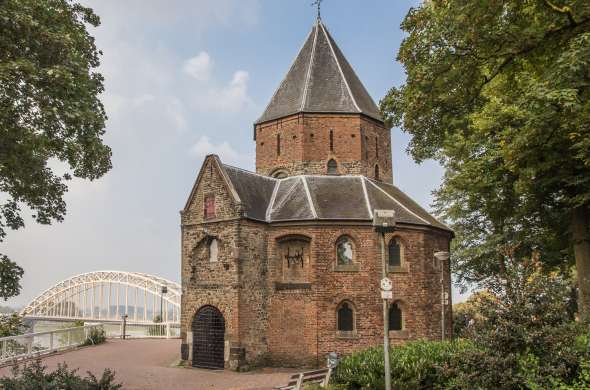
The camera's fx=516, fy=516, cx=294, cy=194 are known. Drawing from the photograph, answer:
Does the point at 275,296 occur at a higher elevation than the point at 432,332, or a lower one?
higher

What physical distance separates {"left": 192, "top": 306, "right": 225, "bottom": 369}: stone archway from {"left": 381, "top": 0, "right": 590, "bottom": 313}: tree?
10823 mm

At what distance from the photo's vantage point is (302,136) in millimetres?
26688

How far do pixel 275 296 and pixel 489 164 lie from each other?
36.4 ft

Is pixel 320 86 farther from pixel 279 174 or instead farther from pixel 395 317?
pixel 395 317

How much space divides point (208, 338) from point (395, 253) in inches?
356

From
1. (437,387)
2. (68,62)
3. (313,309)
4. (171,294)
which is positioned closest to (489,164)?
(437,387)

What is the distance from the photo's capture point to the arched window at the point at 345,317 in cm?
2216

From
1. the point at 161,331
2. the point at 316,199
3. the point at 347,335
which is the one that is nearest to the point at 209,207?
the point at 316,199

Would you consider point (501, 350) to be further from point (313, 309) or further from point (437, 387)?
point (313, 309)

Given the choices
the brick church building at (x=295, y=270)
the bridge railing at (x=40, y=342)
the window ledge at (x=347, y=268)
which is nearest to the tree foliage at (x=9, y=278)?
the bridge railing at (x=40, y=342)

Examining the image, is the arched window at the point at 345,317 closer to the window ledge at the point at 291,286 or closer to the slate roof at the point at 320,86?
the window ledge at the point at 291,286

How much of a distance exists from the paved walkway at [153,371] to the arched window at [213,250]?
468 cm

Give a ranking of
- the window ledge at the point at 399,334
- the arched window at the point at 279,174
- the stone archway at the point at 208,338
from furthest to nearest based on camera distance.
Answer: the arched window at the point at 279,174
the window ledge at the point at 399,334
the stone archway at the point at 208,338

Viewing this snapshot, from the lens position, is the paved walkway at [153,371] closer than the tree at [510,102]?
No
